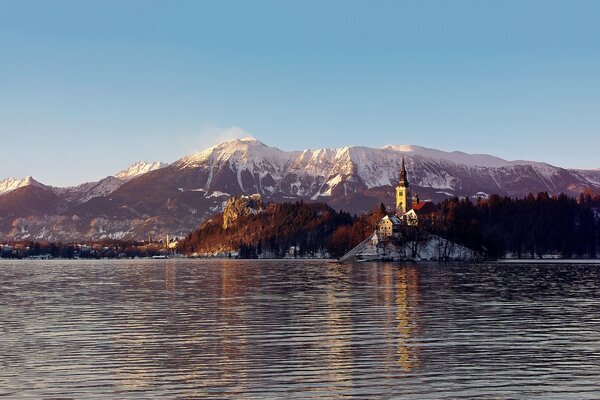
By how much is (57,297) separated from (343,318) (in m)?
45.5

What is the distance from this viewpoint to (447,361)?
4494 cm

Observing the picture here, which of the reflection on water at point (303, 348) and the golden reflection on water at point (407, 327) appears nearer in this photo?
the reflection on water at point (303, 348)

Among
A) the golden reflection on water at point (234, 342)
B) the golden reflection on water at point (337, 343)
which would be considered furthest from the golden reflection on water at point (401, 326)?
the golden reflection on water at point (234, 342)

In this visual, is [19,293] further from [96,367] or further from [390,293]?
[96,367]

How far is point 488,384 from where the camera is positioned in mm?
38344

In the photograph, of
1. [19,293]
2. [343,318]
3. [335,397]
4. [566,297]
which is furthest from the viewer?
[19,293]

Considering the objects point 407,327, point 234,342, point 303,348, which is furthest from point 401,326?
point 234,342

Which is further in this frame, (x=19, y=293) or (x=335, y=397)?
(x=19, y=293)

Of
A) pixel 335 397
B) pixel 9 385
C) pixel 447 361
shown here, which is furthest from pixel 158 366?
pixel 447 361

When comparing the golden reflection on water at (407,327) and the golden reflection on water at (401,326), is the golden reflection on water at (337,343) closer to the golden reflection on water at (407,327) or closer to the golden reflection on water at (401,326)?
the golden reflection on water at (401,326)

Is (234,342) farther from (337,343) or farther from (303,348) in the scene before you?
(337,343)

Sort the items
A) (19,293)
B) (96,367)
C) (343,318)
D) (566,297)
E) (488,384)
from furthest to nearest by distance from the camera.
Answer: (19,293) < (566,297) < (343,318) < (96,367) < (488,384)

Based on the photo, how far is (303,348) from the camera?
1984 inches

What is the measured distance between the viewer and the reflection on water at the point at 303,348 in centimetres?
3781
